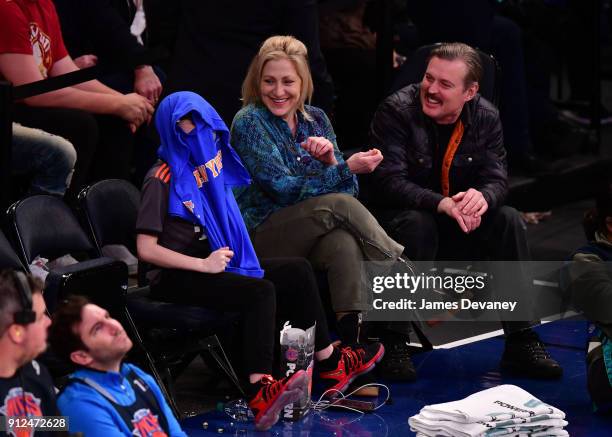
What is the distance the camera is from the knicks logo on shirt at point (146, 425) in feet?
12.6

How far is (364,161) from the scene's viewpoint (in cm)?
548

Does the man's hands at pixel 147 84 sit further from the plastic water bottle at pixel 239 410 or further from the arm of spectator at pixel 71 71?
the plastic water bottle at pixel 239 410

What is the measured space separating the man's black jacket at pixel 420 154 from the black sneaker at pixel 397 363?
617 mm

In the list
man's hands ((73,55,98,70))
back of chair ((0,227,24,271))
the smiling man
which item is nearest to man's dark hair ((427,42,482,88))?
the smiling man

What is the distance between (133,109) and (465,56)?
5.05ft

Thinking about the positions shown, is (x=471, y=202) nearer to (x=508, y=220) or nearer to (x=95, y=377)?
(x=508, y=220)

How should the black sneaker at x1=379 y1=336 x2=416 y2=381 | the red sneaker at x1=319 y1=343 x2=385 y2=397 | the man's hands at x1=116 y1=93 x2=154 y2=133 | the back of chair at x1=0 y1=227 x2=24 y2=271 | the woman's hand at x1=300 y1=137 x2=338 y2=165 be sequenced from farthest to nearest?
the man's hands at x1=116 y1=93 x2=154 y2=133
the black sneaker at x1=379 y1=336 x2=416 y2=381
the woman's hand at x1=300 y1=137 x2=338 y2=165
the red sneaker at x1=319 y1=343 x2=385 y2=397
the back of chair at x1=0 y1=227 x2=24 y2=271

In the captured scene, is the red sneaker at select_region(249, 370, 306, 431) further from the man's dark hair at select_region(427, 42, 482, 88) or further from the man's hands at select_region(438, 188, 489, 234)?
A: the man's dark hair at select_region(427, 42, 482, 88)

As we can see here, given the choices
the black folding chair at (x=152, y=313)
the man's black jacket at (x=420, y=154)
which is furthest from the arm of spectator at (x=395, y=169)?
the black folding chair at (x=152, y=313)

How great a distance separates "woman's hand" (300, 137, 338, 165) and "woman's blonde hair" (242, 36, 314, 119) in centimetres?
20

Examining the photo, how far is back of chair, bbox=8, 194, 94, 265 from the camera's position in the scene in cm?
483

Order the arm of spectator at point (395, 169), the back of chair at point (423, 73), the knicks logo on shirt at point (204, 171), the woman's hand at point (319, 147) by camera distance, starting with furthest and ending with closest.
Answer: the back of chair at point (423, 73)
the arm of spectator at point (395, 169)
the woman's hand at point (319, 147)
the knicks logo on shirt at point (204, 171)

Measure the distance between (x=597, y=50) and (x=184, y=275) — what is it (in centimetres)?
520

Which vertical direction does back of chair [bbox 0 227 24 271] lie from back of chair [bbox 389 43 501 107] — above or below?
below
